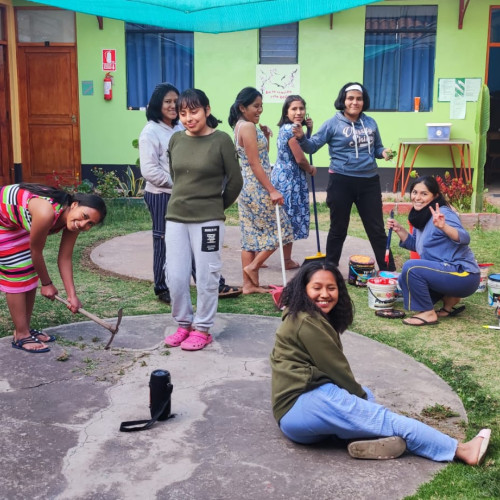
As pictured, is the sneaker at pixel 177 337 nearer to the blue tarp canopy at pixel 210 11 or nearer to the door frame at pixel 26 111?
the blue tarp canopy at pixel 210 11

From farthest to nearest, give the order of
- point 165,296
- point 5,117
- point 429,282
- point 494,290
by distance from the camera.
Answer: point 5,117 → point 165,296 → point 494,290 → point 429,282

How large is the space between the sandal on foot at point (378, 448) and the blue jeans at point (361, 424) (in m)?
0.03

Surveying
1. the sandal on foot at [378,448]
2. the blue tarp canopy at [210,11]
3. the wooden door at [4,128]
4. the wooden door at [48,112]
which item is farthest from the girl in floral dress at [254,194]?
the wooden door at [4,128]

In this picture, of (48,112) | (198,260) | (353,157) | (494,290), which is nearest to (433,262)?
(494,290)

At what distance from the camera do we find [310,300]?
361 cm

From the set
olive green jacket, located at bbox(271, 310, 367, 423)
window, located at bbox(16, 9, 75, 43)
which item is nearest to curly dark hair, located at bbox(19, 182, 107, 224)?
olive green jacket, located at bbox(271, 310, 367, 423)

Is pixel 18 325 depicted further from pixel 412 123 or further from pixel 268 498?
pixel 412 123

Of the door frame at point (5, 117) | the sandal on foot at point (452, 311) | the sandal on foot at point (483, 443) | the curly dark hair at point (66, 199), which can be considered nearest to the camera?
the sandal on foot at point (483, 443)

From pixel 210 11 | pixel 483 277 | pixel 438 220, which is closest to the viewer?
pixel 438 220

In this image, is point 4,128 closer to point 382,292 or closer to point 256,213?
point 256,213

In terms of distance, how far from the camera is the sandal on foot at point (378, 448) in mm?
3436

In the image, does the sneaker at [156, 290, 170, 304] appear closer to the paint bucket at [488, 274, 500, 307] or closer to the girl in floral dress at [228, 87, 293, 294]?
the girl in floral dress at [228, 87, 293, 294]

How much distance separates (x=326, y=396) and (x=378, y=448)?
0.33 m

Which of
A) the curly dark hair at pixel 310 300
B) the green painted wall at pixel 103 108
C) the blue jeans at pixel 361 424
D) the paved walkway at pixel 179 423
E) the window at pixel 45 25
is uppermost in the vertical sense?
the window at pixel 45 25
